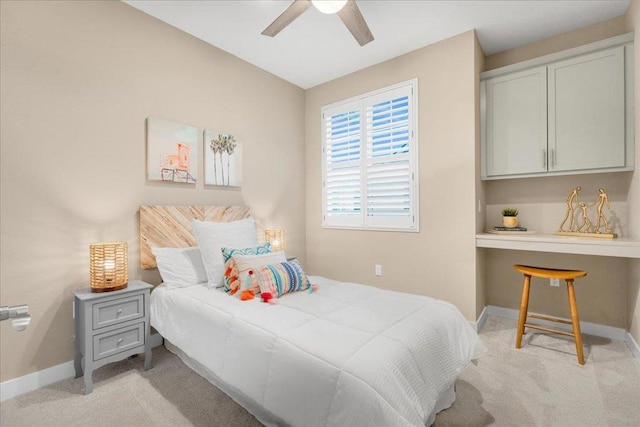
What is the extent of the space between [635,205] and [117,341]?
163 inches

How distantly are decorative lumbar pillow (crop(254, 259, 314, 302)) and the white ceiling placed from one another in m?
2.15

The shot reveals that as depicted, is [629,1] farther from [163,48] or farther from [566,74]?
[163,48]

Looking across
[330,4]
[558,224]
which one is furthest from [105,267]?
[558,224]

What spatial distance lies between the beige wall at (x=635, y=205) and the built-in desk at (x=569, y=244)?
211 mm

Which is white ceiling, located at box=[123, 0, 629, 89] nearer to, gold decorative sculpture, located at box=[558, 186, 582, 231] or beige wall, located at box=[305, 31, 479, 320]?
beige wall, located at box=[305, 31, 479, 320]

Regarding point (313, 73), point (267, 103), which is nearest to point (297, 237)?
point (267, 103)

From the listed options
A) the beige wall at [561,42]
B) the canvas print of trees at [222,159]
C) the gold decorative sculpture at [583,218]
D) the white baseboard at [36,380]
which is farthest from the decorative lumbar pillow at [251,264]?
the beige wall at [561,42]

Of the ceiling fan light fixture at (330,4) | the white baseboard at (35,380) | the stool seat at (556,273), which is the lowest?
the white baseboard at (35,380)

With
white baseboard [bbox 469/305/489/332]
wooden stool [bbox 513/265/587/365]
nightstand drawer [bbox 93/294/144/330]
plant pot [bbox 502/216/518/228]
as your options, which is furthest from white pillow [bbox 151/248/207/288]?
plant pot [bbox 502/216/518/228]

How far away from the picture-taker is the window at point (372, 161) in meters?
3.35

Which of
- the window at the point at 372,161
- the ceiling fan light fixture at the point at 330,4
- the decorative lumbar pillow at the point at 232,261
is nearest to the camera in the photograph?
the ceiling fan light fixture at the point at 330,4

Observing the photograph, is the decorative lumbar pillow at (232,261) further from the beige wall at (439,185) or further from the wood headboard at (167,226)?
the beige wall at (439,185)

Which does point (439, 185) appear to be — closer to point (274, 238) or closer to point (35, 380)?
point (274, 238)

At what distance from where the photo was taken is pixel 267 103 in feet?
12.3
